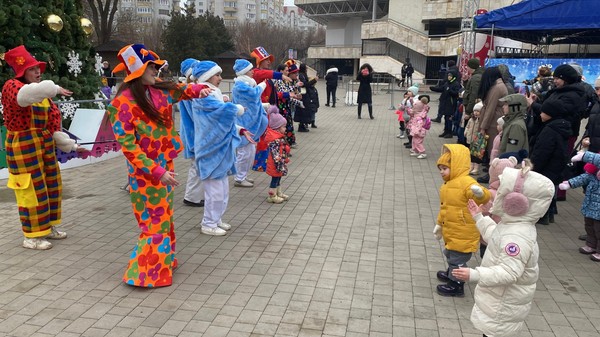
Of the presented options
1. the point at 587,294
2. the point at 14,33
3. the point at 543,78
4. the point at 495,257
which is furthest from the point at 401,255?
the point at 14,33

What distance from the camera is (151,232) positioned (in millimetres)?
4121

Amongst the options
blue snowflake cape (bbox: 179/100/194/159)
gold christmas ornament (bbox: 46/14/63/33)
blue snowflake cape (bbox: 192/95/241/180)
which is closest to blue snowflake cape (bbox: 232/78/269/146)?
blue snowflake cape (bbox: 179/100/194/159)

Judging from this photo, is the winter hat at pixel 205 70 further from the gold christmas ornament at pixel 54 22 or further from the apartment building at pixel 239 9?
the apartment building at pixel 239 9

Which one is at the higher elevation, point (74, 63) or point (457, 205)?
point (74, 63)

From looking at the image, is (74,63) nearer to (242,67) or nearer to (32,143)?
(242,67)

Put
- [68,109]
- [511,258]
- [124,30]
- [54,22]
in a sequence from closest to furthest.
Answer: [511,258], [54,22], [68,109], [124,30]

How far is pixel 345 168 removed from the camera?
9281 mm

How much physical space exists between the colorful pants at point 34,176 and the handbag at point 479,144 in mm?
6320

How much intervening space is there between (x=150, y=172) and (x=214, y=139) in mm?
1652

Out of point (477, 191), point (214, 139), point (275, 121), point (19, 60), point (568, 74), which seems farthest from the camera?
point (275, 121)

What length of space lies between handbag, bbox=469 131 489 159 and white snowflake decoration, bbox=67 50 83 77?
24.9 feet

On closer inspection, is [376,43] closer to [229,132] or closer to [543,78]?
[543,78]

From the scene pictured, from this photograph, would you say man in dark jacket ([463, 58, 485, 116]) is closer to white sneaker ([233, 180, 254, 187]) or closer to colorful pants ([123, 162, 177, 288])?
white sneaker ([233, 180, 254, 187])

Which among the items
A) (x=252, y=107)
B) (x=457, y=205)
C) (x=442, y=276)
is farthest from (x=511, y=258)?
(x=252, y=107)
